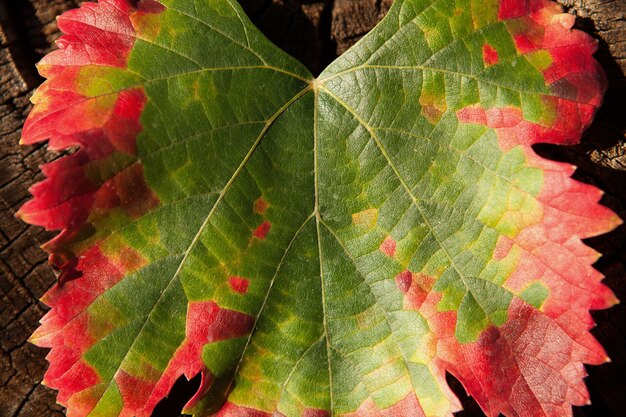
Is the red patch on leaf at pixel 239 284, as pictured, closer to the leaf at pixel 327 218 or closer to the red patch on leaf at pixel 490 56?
the leaf at pixel 327 218

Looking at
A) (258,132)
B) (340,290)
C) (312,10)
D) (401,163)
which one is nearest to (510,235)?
(401,163)

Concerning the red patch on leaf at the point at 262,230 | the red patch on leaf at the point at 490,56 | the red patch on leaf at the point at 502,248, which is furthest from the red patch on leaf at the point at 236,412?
the red patch on leaf at the point at 490,56

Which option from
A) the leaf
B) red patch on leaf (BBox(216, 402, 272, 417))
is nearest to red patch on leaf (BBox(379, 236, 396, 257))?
the leaf

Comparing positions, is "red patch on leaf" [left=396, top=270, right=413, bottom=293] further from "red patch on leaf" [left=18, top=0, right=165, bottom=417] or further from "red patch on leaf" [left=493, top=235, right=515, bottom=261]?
"red patch on leaf" [left=18, top=0, right=165, bottom=417]

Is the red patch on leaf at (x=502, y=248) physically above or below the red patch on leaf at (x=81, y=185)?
below

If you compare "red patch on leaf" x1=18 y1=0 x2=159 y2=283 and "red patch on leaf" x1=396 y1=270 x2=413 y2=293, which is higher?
"red patch on leaf" x1=18 y1=0 x2=159 y2=283

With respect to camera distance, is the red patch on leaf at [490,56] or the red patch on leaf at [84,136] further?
the red patch on leaf at [490,56]

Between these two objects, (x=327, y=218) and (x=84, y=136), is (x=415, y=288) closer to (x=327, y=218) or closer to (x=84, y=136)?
(x=327, y=218)

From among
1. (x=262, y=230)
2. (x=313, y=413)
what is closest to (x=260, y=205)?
(x=262, y=230)
